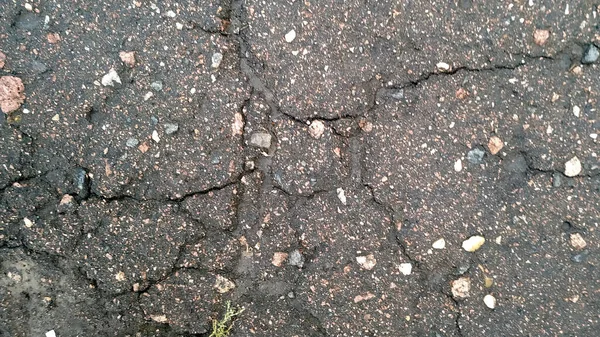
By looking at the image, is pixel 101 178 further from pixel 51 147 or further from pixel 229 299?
pixel 229 299

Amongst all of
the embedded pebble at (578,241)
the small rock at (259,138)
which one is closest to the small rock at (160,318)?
the small rock at (259,138)

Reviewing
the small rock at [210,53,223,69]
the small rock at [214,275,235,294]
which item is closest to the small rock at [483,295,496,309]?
the small rock at [214,275,235,294]

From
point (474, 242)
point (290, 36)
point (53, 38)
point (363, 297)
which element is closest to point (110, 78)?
point (53, 38)

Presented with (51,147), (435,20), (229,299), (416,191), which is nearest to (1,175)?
(51,147)

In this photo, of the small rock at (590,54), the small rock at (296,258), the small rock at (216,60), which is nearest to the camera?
the small rock at (590,54)

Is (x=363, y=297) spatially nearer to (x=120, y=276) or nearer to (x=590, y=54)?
(x=120, y=276)

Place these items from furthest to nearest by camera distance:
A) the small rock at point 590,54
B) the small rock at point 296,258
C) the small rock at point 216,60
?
1. the small rock at point 296,258
2. the small rock at point 216,60
3. the small rock at point 590,54

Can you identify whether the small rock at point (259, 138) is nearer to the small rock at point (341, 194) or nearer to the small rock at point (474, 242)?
the small rock at point (341, 194)

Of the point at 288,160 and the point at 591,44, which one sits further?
the point at 288,160
